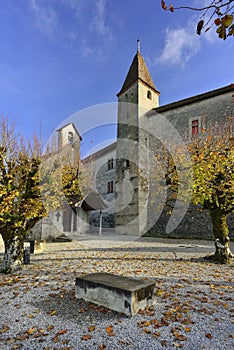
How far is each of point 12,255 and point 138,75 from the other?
694 inches

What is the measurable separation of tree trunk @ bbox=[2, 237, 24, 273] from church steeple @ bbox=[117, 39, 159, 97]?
55.1 feet

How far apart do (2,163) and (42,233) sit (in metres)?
8.49

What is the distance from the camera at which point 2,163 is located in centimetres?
655

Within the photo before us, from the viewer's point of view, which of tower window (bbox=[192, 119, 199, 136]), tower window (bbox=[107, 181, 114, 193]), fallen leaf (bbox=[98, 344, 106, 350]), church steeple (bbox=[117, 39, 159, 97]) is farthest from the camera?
tower window (bbox=[107, 181, 114, 193])

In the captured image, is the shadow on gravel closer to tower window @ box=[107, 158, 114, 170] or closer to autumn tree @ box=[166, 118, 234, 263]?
autumn tree @ box=[166, 118, 234, 263]

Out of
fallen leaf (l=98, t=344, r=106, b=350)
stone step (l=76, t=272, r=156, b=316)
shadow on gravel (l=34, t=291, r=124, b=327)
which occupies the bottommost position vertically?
shadow on gravel (l=34, t=291, r=124, b=327)

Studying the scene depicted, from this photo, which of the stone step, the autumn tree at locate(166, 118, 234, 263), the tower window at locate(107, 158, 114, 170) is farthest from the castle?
the stone step

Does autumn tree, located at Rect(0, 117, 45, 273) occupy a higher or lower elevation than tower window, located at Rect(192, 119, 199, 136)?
lower

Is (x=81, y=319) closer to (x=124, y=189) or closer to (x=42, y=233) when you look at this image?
(x=42, y=233)

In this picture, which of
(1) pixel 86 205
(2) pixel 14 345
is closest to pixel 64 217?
(1) pixel 86 205

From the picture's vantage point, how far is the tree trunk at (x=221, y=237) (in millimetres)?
7449

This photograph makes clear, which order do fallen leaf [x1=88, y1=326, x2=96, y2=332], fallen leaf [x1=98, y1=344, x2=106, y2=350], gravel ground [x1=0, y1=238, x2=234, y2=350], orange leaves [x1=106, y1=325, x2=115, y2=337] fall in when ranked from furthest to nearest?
1. fallen leaf [x1=88, y1=326, x2=96, y2=332]
2. orange leaves [x1=106, y1=325, x2=115, y2=337]
3. gravel ground [x1=0, y1=238, x2=234, y2=350]
4. fallen leaf [x1=98, y1=344, x2=106, y2=350]

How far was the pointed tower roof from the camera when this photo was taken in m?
19.6

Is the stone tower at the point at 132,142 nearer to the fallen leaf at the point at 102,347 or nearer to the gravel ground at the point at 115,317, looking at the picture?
the gravel ground at the point at 115,317
